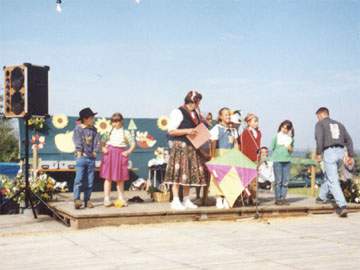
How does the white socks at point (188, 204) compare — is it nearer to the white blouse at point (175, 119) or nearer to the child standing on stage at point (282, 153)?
the white blouse at point (175, 119)

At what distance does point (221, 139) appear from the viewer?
8.62m

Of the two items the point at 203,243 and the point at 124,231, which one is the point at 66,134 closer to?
the point at 124,231

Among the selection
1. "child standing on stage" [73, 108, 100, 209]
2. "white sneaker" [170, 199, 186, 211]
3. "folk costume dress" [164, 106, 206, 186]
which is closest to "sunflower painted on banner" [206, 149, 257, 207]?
"folk costume dress" [164, 106, 206, 186]

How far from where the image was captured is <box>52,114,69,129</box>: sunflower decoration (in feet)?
47.9

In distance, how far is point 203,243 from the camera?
612 centimetres

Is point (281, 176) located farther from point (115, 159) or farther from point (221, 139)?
point (115, 159)

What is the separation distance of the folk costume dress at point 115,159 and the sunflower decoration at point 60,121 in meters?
6.61

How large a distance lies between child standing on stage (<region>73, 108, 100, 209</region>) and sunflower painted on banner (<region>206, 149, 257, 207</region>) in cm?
174

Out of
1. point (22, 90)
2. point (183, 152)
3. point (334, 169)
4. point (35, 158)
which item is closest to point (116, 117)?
point (183, 152)

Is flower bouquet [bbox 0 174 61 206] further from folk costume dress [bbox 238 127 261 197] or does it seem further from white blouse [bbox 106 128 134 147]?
folk costume dress [bbox 238 127 261 197]

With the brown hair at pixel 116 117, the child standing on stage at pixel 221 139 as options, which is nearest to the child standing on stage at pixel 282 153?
the child standing on stage at pixel 221 139

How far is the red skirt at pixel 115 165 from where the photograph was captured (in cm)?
829

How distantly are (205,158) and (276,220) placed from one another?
4.62 feet

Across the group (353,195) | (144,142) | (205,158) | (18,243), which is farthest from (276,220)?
(144,142)
